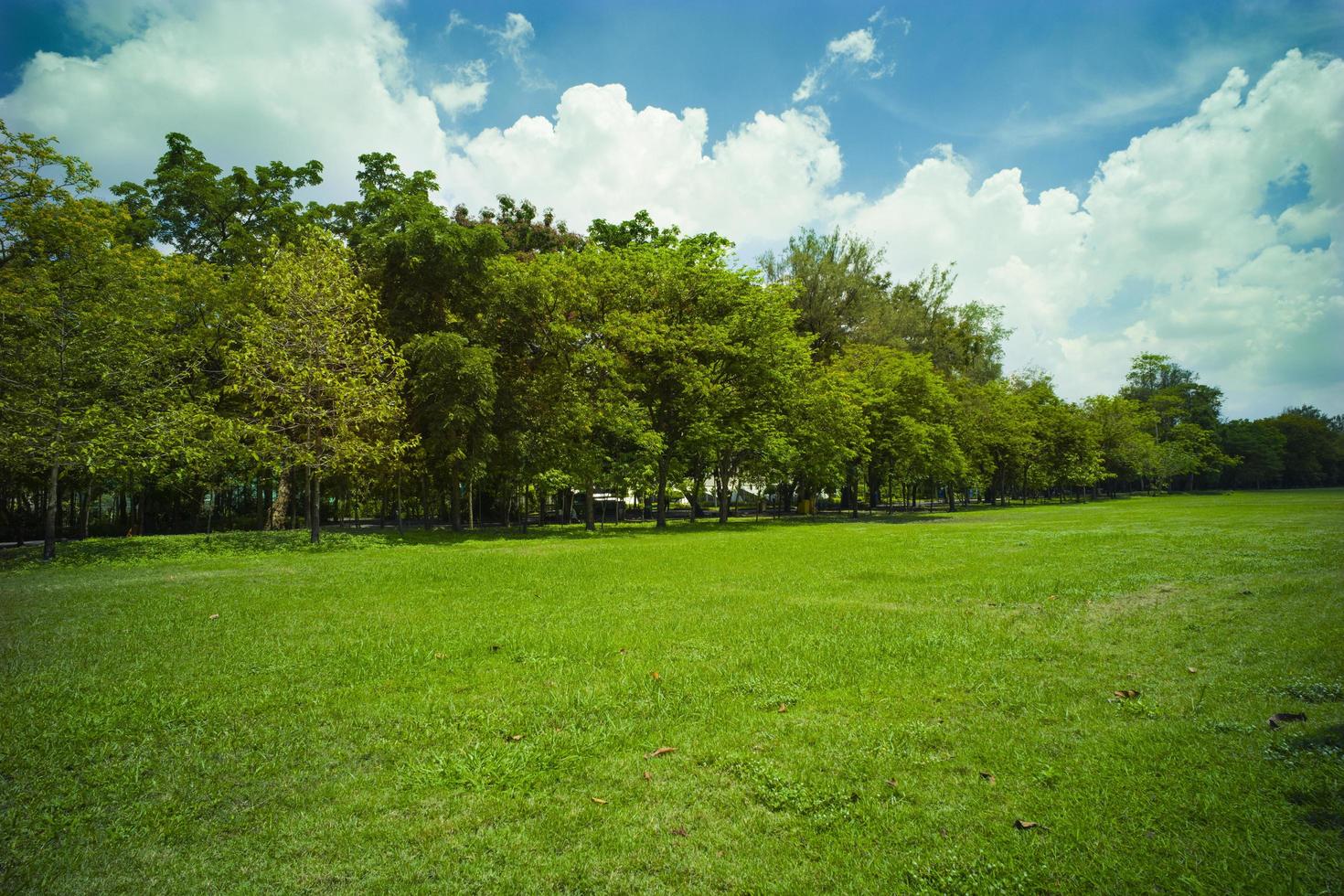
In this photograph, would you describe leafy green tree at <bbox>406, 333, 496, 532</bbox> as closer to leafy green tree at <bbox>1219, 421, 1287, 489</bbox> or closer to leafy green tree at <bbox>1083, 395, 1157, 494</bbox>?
A: leafy green tree at <bbox>1083, 395, 1157, 494</bbox>

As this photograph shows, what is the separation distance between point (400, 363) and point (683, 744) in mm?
24867

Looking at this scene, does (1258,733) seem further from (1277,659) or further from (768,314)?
(768,314)

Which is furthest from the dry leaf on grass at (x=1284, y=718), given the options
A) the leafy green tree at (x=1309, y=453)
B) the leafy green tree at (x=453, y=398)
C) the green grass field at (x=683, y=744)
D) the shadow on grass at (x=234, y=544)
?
the leafy green tree at (x=1309, y=453)

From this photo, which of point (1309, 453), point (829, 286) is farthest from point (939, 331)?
point (1309, 453)

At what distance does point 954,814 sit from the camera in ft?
13.3

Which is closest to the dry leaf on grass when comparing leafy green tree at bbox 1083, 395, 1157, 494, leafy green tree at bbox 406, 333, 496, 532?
leafy green tree at bbox 406, 333, 496, 532

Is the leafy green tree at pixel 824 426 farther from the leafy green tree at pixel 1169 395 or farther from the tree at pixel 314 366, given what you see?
the leafy green tree at pixel 1169 395

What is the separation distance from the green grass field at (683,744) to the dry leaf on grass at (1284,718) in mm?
134

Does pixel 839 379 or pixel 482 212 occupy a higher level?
pixel 482 212

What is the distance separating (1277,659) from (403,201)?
32920 mm

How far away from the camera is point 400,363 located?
26.5 meters

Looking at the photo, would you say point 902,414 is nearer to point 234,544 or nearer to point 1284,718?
point 234,544

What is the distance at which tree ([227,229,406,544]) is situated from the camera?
2378cm

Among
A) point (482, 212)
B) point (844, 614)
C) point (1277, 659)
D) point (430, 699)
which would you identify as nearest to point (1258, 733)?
point (1277, 659)
